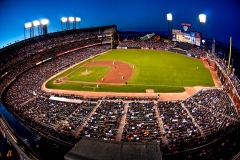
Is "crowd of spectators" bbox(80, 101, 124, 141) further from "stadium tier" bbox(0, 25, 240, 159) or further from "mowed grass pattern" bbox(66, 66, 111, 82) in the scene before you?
"mowed grass pattern" bbox(66, 66, 111, 82)

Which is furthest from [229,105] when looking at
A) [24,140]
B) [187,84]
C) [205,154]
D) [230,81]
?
[24,140]

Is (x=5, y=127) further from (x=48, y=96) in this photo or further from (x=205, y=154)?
(x=48, y=96)

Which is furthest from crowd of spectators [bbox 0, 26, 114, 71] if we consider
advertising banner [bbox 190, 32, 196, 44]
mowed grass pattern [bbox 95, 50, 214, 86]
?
advertising banner [bbox 190, 32, 196, 44]

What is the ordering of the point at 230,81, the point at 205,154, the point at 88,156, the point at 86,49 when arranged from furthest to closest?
the point at 86,49 < the point at 230,81 < the point at 205,154 < the point at 88,156

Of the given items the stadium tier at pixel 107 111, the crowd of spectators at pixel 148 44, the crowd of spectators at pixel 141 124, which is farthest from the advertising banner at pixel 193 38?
→ the crowd of spectators at pixel 141 124

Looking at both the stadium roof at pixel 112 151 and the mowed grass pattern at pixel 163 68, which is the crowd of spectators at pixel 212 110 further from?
the stadium roof at pixel 112 151

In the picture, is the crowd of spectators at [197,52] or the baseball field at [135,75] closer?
the baseball field at [135,75]
